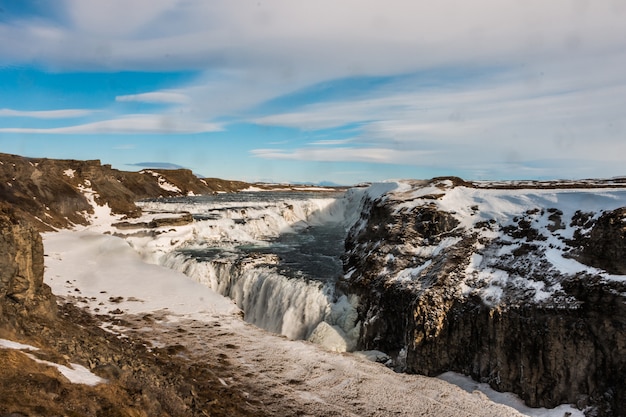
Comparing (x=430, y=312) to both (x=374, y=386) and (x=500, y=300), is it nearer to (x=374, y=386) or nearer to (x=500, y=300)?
(x=500, y=300)

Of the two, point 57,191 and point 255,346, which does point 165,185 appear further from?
point 255,346

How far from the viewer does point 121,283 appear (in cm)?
2708

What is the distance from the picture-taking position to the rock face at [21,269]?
1242 cm

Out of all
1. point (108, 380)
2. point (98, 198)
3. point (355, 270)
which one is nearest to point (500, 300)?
point (355, 270)

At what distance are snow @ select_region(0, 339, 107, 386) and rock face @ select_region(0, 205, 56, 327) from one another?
7.05 ft

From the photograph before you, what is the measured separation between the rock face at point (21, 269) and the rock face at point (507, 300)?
606 inches

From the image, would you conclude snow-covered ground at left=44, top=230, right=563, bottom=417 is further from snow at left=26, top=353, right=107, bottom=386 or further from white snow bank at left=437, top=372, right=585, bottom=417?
snow at left=26, top=353, right=107, bottom=386

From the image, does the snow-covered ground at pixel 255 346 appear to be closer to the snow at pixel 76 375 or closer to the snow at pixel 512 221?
the snow at pixel 512 221

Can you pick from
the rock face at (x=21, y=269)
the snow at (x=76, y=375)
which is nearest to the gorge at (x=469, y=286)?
the rock face at (x=21, y=269)

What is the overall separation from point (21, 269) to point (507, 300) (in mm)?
19338

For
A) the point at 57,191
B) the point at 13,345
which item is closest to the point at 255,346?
the point at 13,345

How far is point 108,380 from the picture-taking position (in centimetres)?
977

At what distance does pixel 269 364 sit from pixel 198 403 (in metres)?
4.53

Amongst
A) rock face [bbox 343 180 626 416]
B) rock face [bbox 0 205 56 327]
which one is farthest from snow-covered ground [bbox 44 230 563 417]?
rock face [bbox 0 205 56 327]
